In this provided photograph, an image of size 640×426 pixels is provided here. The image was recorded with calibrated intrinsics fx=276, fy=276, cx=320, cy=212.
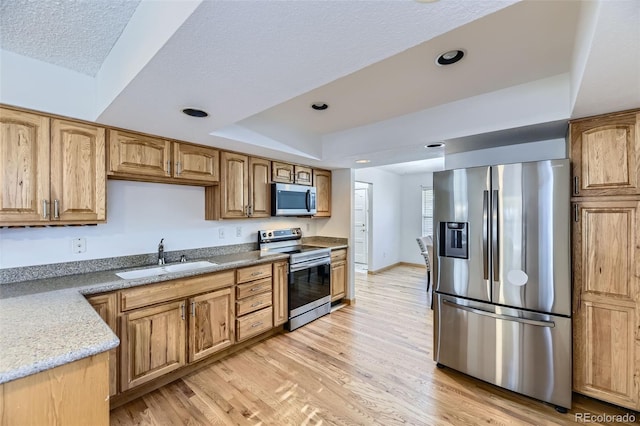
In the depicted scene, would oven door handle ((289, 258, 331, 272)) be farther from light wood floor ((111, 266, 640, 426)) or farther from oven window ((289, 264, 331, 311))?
light wood floor ((111, 266, 640, 426))

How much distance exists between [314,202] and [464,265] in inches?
82.0

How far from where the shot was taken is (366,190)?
240 inches

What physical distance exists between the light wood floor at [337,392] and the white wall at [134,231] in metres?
1.23

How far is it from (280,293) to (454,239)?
192 centimetres

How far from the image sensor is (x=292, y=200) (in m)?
3.57

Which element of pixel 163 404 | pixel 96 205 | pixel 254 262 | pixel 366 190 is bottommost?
pixel 163 404

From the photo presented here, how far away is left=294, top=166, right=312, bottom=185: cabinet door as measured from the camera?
377 cm

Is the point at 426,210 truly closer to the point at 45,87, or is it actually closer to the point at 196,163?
the point at 196,163

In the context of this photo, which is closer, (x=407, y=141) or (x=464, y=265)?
(x=464, y=265)

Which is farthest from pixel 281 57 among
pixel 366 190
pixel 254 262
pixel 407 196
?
pixel 407 196

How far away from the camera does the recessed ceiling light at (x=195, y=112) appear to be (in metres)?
A: 1.86

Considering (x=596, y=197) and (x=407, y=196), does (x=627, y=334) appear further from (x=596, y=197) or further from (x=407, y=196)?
(x=407, y=196)

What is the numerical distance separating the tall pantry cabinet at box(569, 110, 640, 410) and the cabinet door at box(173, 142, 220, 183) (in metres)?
3.04

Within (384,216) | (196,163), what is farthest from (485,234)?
(384,216)
